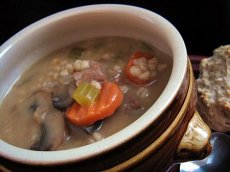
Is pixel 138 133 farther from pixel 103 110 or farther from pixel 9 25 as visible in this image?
pixel 9 25

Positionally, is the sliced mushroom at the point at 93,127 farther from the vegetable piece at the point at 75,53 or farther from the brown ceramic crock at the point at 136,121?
the vegetable piece at the point at 75,53

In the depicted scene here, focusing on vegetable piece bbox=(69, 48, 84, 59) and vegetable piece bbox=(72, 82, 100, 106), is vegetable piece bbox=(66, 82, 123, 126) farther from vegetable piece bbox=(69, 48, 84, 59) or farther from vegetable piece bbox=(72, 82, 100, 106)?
vegetable piece bbox=(69, 48, 84, 59)

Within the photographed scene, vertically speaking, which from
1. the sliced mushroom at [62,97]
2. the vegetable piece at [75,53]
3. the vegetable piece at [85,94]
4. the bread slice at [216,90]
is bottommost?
the bread slice at [216,90]

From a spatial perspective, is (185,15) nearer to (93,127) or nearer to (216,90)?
(216,90)

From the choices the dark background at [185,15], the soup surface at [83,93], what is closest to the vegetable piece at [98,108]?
the soup surface at [83,93]

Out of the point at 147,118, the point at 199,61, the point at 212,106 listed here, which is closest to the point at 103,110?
the point at 147,118

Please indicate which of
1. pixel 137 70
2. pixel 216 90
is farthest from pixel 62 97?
pixel 216 90
